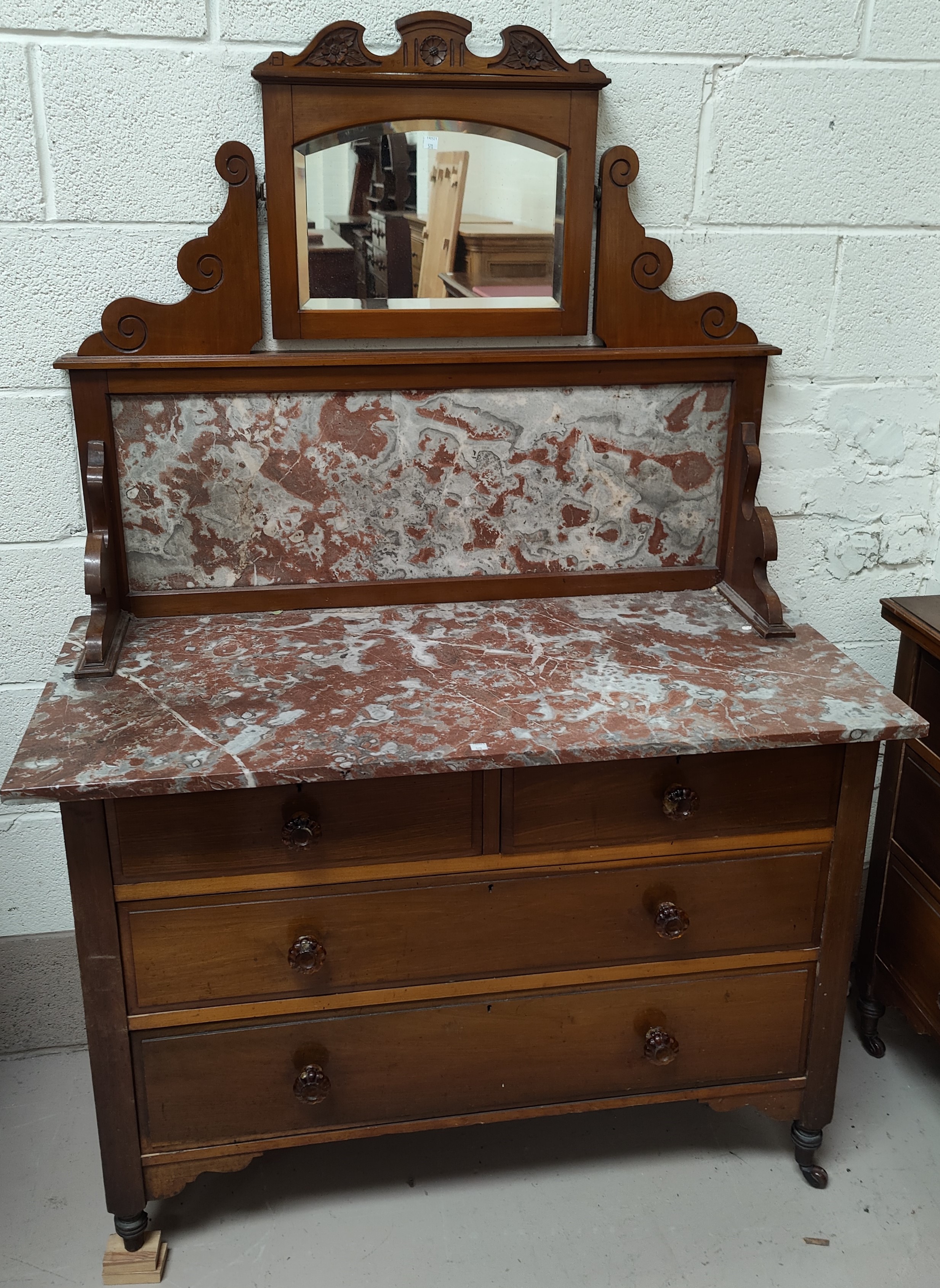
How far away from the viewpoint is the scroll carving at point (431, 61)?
1.64 meters

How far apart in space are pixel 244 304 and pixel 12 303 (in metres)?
0.37

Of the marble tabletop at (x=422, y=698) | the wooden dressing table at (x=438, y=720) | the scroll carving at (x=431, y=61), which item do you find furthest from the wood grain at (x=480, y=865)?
the scroll carving at (x=431, y=61)

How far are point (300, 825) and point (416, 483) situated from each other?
2.24 feet

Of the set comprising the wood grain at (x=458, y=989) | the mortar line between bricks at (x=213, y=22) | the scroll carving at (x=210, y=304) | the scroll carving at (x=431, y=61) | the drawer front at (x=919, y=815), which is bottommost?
the wood grain at (x=458, y=989)

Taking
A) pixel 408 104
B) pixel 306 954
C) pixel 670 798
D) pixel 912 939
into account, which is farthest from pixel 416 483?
pixel 912 939

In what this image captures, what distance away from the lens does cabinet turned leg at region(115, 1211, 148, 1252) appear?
165 centimetres

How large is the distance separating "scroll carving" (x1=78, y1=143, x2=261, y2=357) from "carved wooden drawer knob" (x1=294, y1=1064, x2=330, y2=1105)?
113 cm

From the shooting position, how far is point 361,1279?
1675 millimetres

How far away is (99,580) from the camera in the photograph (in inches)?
65.2

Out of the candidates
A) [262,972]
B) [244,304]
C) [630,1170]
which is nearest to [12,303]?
[244,304]

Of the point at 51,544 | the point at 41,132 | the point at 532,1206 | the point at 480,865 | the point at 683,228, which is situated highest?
the point at 41,132

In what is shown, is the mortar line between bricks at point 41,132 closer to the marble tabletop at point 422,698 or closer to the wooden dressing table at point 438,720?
the wooden dressing table at point 438,720

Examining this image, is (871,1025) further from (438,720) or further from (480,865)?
(438,720)

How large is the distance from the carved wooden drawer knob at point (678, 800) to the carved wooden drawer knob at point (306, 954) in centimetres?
54
